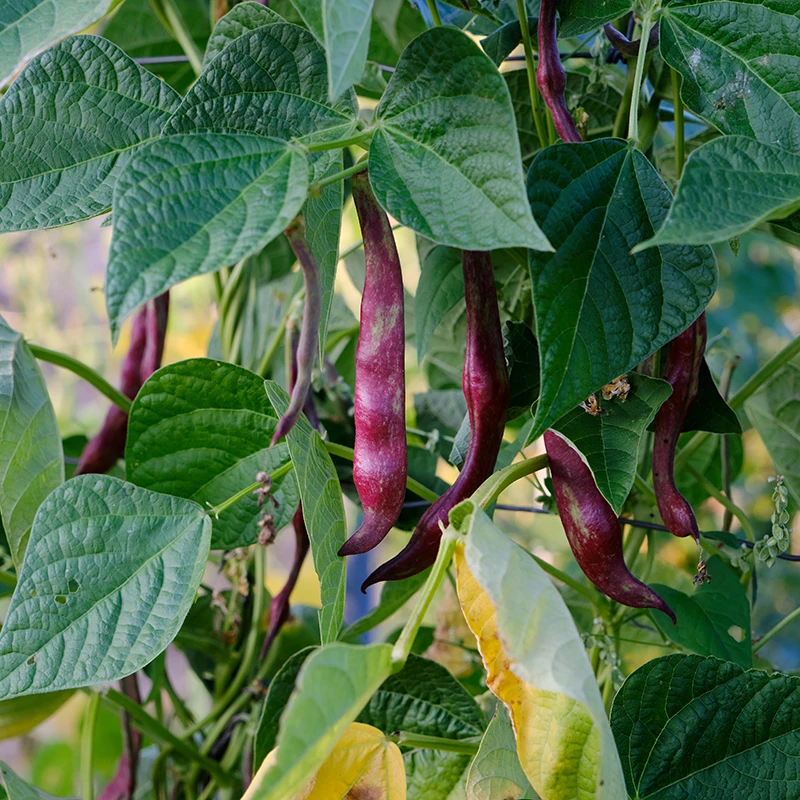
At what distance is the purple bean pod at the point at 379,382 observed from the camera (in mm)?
364

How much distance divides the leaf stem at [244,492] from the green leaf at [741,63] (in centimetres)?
26

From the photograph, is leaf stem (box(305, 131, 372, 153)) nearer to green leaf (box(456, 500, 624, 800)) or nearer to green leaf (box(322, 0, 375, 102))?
green leaf (box(322, 0, 375, 102))

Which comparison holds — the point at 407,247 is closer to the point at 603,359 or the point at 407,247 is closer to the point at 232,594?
the point at 232,594

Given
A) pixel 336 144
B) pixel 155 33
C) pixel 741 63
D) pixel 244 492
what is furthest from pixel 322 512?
pixel 155 33

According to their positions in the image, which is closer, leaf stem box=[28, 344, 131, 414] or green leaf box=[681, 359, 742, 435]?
green leaf box=[681, 359, 742, 435]

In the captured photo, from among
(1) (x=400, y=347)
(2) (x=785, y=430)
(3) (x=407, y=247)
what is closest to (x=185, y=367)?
(1) (x=400, y=347)

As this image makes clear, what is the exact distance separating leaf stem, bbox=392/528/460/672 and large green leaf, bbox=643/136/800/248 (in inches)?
5.1

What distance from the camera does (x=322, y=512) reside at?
38 cm

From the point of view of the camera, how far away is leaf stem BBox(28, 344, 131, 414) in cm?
50

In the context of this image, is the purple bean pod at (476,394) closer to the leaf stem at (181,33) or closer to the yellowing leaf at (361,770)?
the yellowing leaf at (361,770)

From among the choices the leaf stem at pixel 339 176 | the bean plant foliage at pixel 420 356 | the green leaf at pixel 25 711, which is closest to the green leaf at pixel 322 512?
the bean plant foliage at pixel 420 356

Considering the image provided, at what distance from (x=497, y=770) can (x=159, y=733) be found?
31 centimetres

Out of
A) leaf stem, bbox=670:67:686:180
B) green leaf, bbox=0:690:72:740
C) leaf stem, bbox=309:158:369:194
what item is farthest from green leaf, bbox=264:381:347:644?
green leaf, bbox=0:690:72:740

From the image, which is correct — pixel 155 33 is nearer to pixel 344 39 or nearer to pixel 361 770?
pixel 344 39
